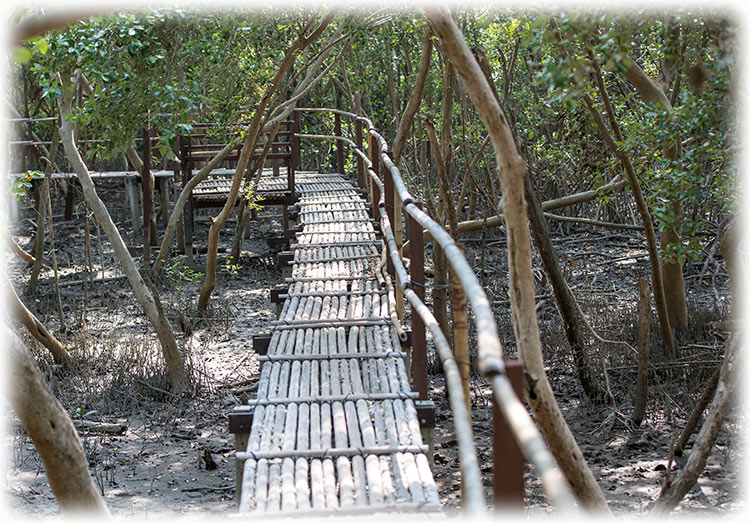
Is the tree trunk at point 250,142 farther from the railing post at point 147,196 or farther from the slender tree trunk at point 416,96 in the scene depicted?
the railing post at point 147,196

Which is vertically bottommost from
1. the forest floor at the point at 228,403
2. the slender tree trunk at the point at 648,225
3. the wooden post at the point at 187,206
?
the forest floor at the point at 228,403

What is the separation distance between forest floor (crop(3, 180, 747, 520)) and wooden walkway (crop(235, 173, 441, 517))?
38.0 inches

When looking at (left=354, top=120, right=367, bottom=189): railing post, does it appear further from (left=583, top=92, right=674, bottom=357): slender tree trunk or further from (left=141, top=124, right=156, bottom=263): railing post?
(left=583, top=92, right=674, bottom=357): slender tree trunk

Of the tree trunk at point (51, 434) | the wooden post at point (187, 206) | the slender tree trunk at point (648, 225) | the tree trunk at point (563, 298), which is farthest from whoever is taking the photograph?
the wooden post at point (187, 206)

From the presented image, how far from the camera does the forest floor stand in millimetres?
4777

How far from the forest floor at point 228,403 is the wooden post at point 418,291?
100 centimetres

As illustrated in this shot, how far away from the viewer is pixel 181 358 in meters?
6.47

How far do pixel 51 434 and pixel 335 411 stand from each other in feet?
4.98

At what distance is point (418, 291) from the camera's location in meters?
4.03

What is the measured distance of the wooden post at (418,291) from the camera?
386 centimetres

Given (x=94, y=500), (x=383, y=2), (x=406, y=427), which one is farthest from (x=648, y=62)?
(x=94, y=500)

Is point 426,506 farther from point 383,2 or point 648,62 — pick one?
point 648,62

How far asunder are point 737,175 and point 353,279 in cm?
271

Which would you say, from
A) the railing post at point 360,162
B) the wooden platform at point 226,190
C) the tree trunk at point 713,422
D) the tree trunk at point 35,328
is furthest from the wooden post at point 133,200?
the tree trunk at point 713,422
